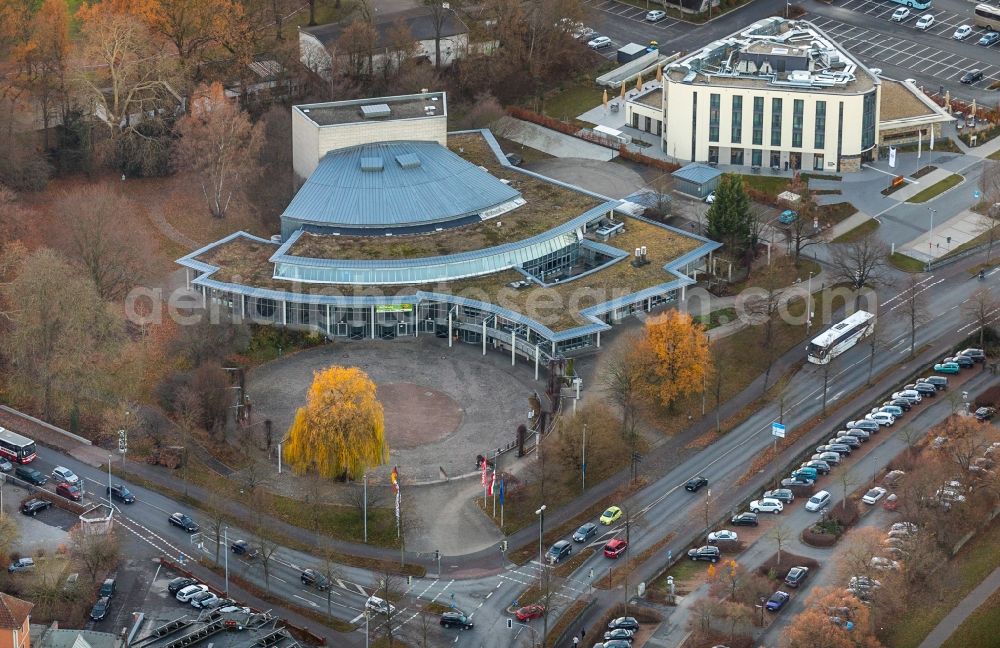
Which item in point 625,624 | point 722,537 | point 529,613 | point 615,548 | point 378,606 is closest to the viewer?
point 625,624

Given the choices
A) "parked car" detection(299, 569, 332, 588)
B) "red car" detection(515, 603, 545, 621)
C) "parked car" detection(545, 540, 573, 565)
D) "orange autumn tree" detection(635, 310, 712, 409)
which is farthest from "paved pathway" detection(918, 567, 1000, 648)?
"parked car" detection(299, 569, 332, 588)

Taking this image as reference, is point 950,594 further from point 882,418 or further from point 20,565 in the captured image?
point 20,565

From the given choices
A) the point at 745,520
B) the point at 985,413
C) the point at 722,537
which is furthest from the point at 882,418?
the point at 722,537

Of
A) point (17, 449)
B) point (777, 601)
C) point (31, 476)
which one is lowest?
point (777, 601)

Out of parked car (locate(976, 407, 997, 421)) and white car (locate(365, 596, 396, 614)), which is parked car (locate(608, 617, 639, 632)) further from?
parked car (locate(976, 407, 997, 421))

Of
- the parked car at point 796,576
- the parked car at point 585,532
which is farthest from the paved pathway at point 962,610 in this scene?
the parked car at point 585,532
